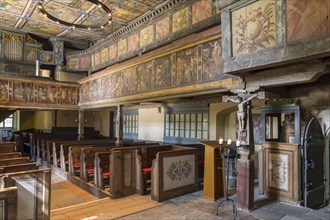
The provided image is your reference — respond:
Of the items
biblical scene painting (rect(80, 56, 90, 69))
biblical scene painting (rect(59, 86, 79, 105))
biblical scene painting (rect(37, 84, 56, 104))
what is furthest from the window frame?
biblical scene painting (rect(37, 84, 56, 104))

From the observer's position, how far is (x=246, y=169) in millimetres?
4184

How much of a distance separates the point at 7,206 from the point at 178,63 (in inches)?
173

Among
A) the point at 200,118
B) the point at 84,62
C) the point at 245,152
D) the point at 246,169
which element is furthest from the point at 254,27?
the point at 84,62

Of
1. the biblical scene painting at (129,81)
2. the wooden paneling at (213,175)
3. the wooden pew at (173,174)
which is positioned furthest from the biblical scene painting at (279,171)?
the biblical scene painting at (129,81)

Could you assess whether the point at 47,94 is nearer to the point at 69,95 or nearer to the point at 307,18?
the point at 69,95

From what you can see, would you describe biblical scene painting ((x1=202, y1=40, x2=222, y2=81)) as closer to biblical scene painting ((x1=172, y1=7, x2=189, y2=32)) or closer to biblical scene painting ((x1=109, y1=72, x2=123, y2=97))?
biblical scene painting ((x1=172, y1=7, x2=189, y2=32))

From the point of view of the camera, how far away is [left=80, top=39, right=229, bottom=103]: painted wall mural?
16.3 ft

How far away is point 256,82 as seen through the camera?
4.09 metres

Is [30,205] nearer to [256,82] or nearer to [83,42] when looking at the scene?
[256,82]

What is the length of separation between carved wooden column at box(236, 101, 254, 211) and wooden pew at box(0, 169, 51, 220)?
10.1 ft

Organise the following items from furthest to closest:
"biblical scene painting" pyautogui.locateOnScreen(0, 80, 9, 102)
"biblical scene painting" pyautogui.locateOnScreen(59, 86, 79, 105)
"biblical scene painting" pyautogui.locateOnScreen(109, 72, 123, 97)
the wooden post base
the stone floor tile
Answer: "biblical scene painting" pyautogui.locateOnScreen(59, 86, 79, 105), "biblical scene painting" pyautogui.locateOnScreen(0, 80, 9, 102), "biblical scene painting" pyautogui.locateOnScreen(109, 72, 123, 97), the wooden post base, the stone floor tile

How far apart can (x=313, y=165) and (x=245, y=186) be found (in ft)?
4.79

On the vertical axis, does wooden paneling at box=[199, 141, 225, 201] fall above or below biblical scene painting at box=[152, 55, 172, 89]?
below

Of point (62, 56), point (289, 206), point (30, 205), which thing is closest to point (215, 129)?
point (289, 206)
